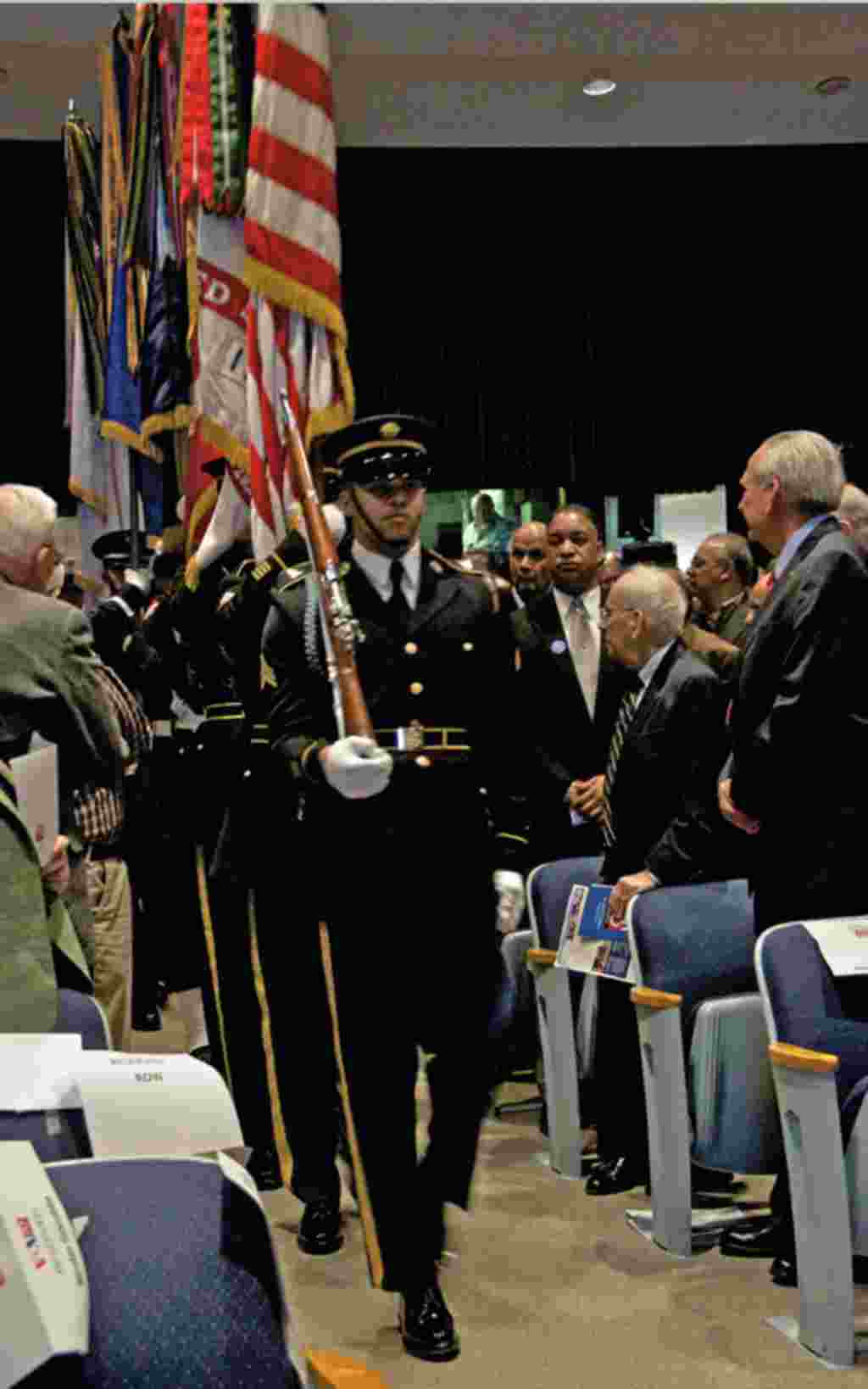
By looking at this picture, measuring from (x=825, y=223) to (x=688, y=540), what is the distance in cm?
184

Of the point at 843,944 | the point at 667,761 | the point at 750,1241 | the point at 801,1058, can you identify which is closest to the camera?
the point at 801,1058

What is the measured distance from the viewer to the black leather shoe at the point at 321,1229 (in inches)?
132

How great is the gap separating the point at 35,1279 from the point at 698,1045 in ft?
7.27

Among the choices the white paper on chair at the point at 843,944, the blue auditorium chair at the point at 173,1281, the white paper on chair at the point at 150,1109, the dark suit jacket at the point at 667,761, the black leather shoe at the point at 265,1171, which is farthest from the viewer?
the black leather shoe at the point at 265,1171

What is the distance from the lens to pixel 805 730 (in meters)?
3.01

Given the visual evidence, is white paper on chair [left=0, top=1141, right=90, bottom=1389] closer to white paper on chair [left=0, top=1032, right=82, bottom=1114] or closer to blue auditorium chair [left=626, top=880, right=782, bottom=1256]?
white paper on chair [left=0, top=1032, right=82, bottom=1114]

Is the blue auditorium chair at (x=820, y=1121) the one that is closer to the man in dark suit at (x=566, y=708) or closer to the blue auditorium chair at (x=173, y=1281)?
the blue auditorium chair at (x=173, y=1281)

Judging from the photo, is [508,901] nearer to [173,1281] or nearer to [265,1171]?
[265,1171]

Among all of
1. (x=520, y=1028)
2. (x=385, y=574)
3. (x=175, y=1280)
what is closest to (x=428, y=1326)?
(x=385, y=574)

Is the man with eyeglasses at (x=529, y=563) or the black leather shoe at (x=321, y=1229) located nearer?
the black leather shoe at (x=321, y=1229)

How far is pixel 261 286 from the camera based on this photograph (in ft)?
13.6

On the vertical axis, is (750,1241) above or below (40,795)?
below

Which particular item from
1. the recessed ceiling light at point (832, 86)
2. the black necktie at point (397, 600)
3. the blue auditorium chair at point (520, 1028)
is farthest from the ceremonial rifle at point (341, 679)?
the recessed ceiling light at point (832, 86)

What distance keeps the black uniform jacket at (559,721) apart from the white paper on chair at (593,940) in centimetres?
68
